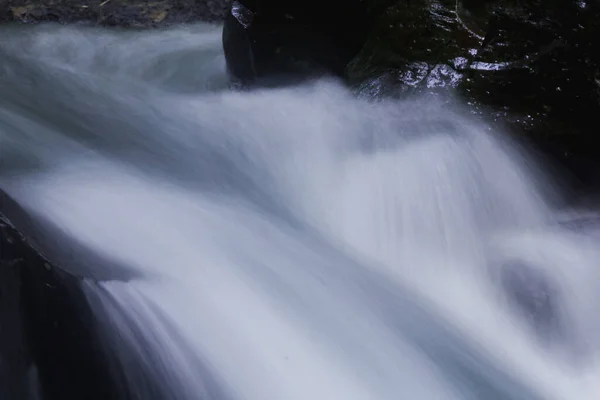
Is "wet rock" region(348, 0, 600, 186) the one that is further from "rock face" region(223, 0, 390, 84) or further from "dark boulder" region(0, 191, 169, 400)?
"dark boulder" region(0, 191, 169, 400)

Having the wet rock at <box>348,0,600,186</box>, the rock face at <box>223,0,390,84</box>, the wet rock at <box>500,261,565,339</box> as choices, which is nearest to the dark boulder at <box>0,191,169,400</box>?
the wet rock at <box>500,261,565,339</box>

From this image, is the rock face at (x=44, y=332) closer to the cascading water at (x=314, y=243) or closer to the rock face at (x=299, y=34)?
the cascading water at (x=314, y=243)

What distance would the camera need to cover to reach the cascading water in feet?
6.48

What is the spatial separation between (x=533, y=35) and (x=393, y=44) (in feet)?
2.69

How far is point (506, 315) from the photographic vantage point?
256 cm

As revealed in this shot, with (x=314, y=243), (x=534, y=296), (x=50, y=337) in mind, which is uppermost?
(x=50, y=337)

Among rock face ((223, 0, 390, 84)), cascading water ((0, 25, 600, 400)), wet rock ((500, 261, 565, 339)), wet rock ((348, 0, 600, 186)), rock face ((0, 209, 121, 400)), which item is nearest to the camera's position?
rock face ((0, 209, 121, 400))

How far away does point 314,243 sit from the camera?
9.11 ft

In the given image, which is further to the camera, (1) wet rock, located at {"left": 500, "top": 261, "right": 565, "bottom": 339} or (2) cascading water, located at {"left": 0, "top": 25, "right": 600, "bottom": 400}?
(1) wet rock, located at {"left": 500, "top": 261, "right": 565, "bottom": 339}

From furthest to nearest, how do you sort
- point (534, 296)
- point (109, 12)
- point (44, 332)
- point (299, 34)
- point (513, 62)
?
point (109, 12), point (299, 34), point (513, 62), point (534, 296), point (44, 332)

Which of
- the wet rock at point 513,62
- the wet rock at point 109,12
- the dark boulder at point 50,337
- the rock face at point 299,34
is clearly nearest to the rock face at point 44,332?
the dark boulder at point 50,337

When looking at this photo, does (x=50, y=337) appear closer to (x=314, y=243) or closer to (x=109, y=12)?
(x=314, y=243)

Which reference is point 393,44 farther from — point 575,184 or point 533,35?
point 575,184

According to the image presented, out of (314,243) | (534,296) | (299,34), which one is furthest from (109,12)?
(534,296)
